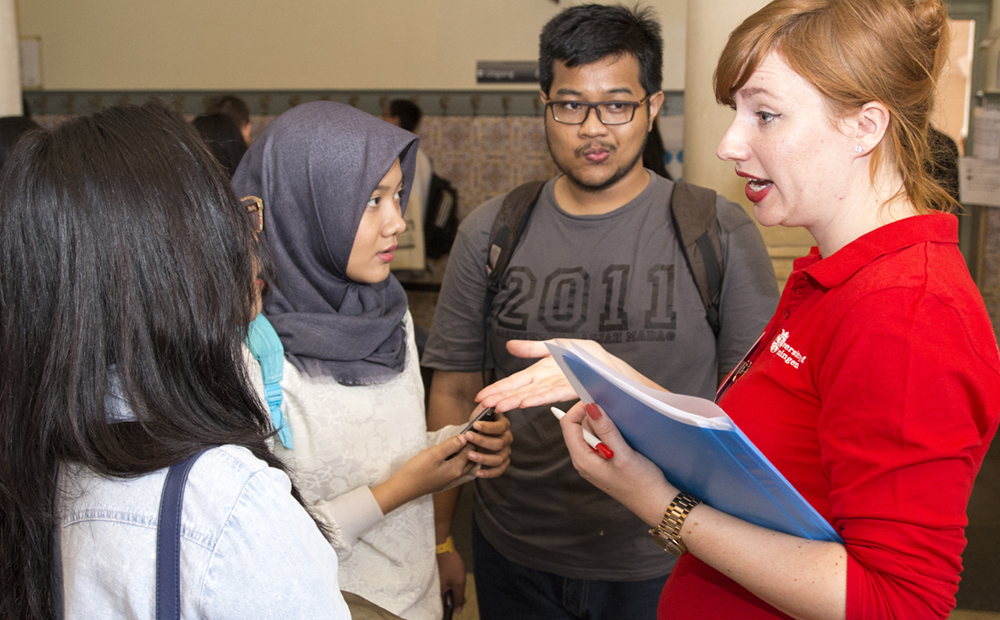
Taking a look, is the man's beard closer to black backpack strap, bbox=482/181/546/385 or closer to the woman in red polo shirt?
black backpack strap, bbox=482/181/546/385

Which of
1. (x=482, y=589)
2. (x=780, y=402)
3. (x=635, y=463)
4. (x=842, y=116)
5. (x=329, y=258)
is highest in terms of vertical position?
(x=842, y=116)

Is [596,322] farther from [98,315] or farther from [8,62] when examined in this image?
[8,62]

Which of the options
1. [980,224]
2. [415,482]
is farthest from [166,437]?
[980,224]

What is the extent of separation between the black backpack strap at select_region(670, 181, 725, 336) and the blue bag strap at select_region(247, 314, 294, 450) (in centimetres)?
97

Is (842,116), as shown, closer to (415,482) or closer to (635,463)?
(635,463)

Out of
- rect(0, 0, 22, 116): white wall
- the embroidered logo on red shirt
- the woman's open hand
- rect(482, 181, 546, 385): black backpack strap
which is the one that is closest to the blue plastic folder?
the embroidered logo on red shirt

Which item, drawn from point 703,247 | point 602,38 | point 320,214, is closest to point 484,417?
point 320,214

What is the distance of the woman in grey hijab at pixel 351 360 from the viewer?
4.98 ft

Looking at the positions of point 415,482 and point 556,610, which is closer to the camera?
point 415,482

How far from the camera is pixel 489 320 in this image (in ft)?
6.55

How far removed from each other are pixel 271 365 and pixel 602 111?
1.09m

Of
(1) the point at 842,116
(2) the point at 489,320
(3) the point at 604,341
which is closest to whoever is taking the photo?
(1) the point at 842,116

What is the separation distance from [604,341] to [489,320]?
0.34m

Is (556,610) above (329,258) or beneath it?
beneath
